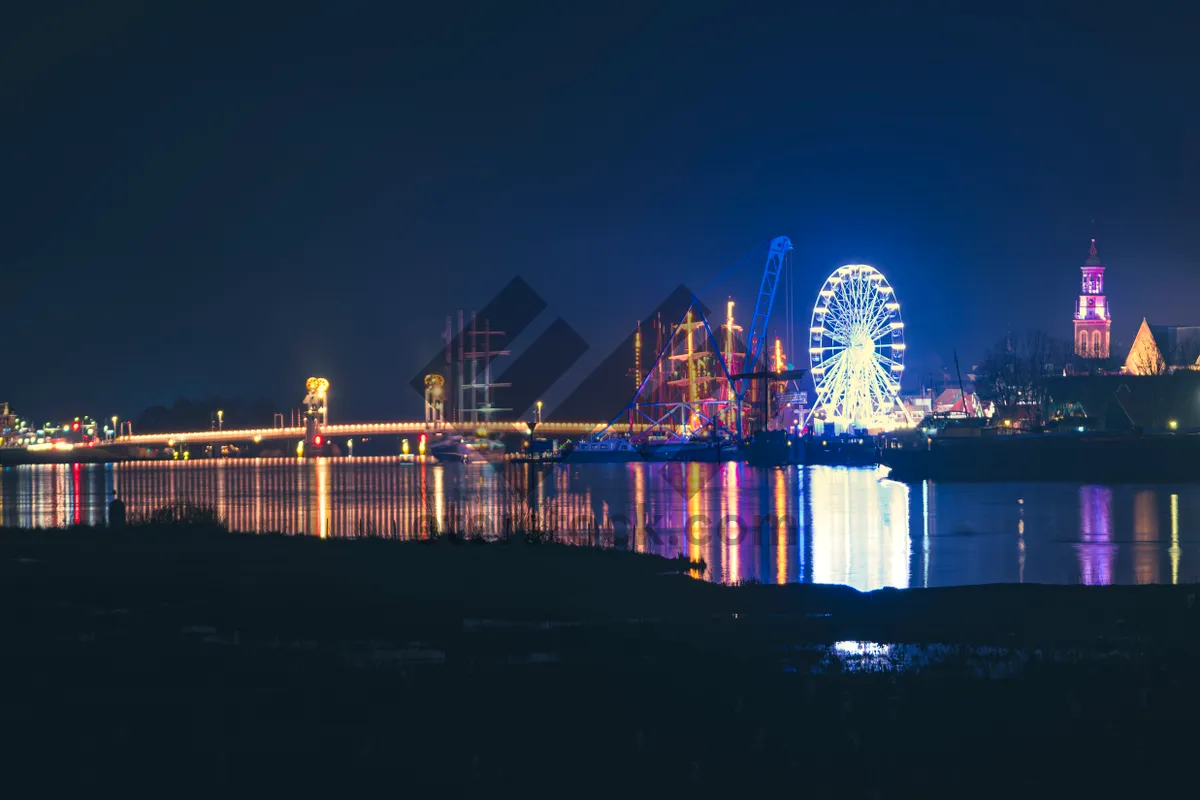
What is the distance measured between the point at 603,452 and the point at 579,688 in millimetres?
144424

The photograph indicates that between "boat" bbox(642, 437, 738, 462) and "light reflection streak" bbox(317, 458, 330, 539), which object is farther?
"boat" bbox(642, 437, 738, 462)

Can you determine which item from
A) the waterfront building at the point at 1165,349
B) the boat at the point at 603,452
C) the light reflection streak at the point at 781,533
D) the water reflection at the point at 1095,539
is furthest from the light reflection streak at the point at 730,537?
the waterfront building at the point at 1165,349

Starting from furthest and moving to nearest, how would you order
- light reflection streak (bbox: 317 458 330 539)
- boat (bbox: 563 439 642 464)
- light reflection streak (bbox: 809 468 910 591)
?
1. boat (bbox: 563 439 642 464)
2. light reflection streak (bbox: 317 458 330 539)
3. light reflection streak (bbox: 809 468 910 591)

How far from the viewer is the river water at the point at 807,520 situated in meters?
29.4

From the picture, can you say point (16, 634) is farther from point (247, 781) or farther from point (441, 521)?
point (441, 521)

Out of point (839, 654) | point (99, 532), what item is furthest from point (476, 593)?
point (99, 532)

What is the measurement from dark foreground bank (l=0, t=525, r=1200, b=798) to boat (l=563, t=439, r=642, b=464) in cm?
13114

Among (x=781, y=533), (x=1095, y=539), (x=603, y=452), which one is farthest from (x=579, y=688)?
(x=603, y=452)

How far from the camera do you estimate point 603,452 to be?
155 meters

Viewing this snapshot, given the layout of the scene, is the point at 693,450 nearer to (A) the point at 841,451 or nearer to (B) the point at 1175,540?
(A) the point at 841,451

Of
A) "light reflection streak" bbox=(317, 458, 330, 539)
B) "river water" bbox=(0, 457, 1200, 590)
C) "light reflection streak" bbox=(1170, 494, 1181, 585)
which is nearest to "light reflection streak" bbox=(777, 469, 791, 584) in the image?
"river water" bbox=(0, 457, 1200, 590)

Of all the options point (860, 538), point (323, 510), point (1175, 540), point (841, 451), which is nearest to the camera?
point (1175, 540)

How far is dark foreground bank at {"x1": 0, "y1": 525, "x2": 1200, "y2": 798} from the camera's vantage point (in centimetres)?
845

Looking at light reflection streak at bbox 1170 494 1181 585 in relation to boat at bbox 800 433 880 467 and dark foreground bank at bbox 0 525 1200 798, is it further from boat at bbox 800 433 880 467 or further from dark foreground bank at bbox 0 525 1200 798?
boat at bbox 800 433 880 467
